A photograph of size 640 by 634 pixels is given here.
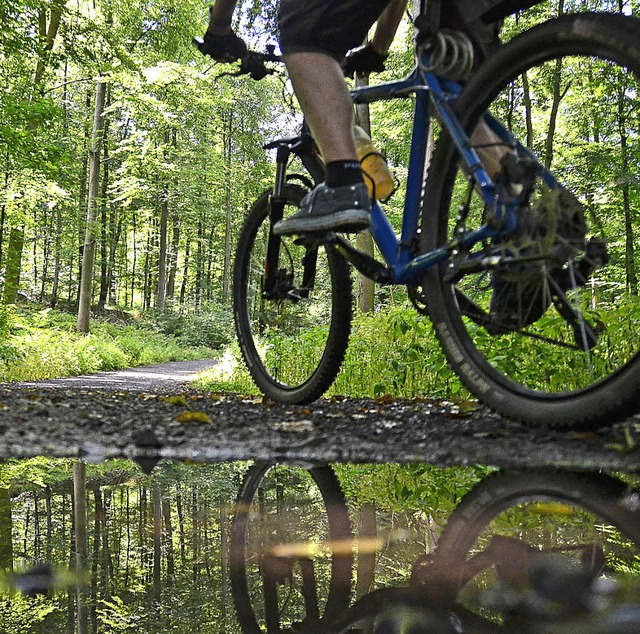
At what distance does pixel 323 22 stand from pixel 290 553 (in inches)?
75.2

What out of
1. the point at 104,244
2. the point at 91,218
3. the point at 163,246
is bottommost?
the point at 91,218

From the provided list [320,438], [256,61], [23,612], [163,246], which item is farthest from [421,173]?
[163,246]

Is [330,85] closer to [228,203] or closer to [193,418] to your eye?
[193,418]

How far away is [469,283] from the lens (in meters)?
2.48

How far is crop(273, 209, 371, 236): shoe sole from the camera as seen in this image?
2.18m

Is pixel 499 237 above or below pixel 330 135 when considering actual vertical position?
below

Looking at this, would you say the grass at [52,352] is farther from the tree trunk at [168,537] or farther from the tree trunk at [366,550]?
the tree trunk at [366,550]

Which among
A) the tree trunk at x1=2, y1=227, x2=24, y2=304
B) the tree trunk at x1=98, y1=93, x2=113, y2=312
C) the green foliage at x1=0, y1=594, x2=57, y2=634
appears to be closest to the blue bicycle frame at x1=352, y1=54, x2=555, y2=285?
the green foliage at x1=0, y1=594, x2=57, y2=634

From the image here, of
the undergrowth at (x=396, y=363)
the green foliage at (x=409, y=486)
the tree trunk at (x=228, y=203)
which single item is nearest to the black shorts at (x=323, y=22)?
the green foliage at (x=409, y=486)

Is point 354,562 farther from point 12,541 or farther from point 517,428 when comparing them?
point 517,428

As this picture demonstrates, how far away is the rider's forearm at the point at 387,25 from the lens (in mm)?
2931

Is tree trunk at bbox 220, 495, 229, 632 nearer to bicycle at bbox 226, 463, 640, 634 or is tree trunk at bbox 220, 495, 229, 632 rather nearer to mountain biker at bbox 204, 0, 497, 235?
bicycle at bbox 226, 463, 640, 634

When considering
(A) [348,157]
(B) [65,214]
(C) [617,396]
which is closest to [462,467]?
(C) [617,396]

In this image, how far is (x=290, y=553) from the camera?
3.03 ft
